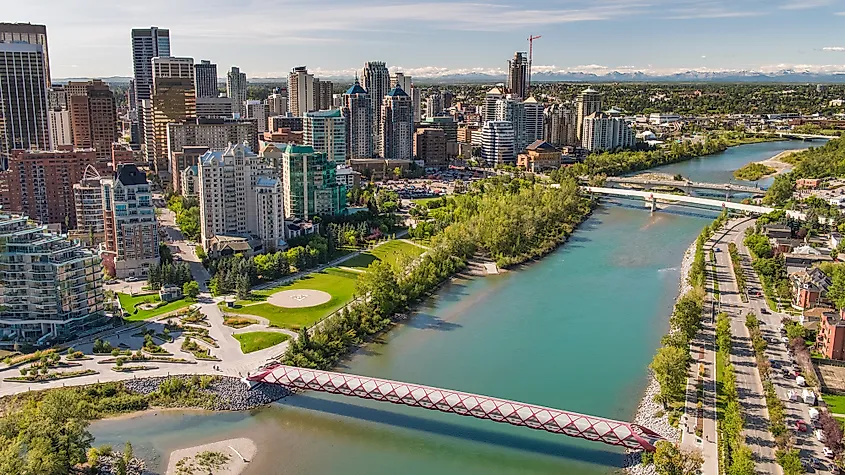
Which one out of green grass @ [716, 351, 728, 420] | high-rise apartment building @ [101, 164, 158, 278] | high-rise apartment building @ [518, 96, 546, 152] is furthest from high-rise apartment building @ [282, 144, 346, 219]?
high-rise apartment building @ [518, 96, 546, 152]

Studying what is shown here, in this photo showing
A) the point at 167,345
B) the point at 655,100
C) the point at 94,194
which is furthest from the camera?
the point at 655,100

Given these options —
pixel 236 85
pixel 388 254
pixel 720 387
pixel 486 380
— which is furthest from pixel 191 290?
pixel 236 85

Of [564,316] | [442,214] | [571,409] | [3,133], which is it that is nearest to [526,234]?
[442,214]

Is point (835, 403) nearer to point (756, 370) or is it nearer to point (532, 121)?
point (756, 370)

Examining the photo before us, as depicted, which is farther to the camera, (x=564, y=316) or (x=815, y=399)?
(x=564, y=316)

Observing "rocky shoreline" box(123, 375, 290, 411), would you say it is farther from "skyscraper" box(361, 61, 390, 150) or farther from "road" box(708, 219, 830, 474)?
"skyscraper" box(361, 61, 390, 150)

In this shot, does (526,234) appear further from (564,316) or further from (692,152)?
(692,152)

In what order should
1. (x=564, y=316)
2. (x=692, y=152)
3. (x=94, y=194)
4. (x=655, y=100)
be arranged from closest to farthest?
(x=564, y=316) < (x=94, y=194) < (x=692, y=152) < (x=655, y=100)
